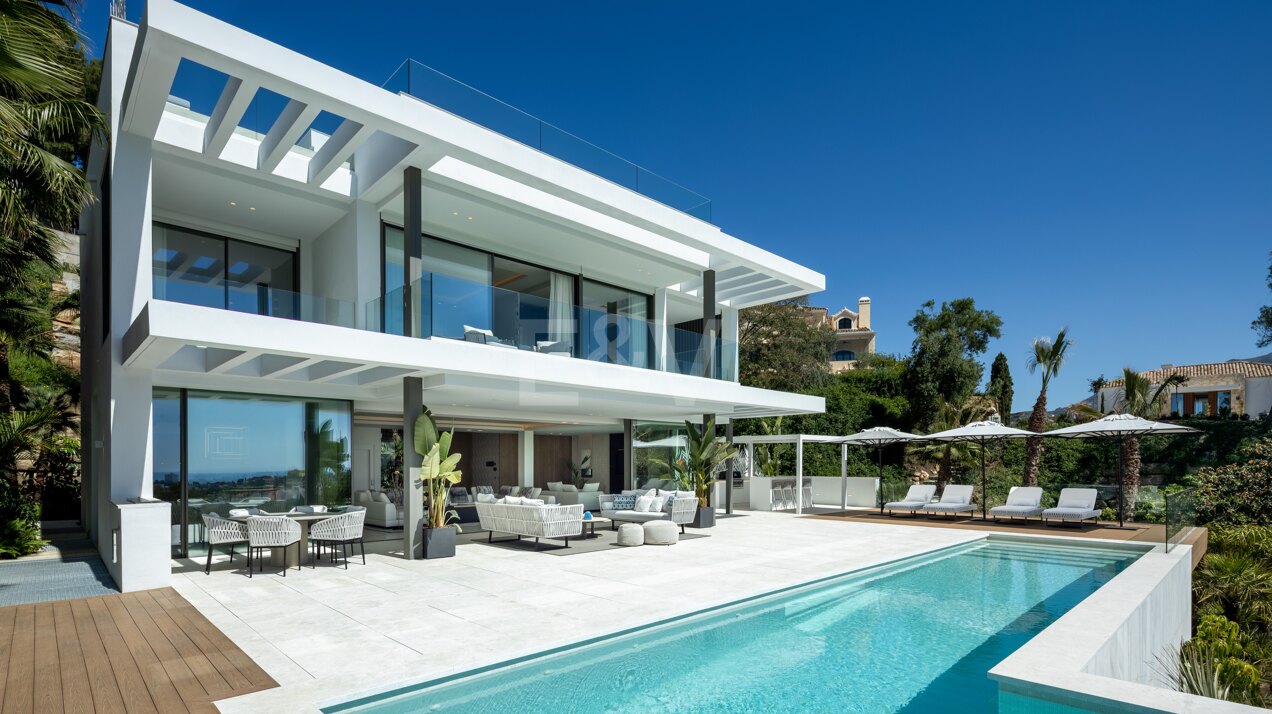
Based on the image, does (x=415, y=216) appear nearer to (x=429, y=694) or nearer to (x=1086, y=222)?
(x=429, y=694)

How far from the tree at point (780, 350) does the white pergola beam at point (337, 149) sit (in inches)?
941

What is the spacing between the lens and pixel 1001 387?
28.2 metres

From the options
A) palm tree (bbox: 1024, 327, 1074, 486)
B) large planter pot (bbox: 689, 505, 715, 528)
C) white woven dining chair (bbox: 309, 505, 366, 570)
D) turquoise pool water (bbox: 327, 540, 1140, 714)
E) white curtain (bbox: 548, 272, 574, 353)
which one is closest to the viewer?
turquoise pool water (bbox: 327, 540, 1140, 714)

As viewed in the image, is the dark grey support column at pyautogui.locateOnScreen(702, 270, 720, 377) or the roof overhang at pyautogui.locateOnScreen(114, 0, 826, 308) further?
the dark grey support column at pyautogui.locateOnScreen(702, 270, 720, 377)

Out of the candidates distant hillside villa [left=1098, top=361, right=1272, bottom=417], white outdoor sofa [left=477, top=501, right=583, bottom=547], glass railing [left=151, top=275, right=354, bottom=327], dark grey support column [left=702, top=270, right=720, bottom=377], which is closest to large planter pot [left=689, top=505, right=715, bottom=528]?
dark grey support column [left=702, top=270, right=720, bottom=377]

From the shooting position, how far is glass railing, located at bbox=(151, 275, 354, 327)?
33.8ft

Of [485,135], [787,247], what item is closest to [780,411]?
[485,135]

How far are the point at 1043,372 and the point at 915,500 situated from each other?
20.9ft

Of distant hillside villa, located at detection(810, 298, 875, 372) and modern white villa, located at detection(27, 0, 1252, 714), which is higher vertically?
distant hillside villa, located at detection(810, 298, 875, 372)

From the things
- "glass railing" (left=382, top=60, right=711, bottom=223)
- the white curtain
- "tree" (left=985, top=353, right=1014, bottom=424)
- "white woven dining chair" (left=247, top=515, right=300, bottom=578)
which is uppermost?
"glass railing" (left=382, top=60, right=711, bottom=223)

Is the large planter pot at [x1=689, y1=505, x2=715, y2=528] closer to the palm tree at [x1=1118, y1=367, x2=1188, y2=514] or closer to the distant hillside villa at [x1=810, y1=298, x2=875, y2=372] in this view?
the palm tree at [x1=1118, y1=367, x2=1188, y2=514]

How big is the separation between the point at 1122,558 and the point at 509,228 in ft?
43.6

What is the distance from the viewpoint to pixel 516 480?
26.1m

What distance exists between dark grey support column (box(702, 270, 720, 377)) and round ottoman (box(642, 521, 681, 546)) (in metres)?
4.48
